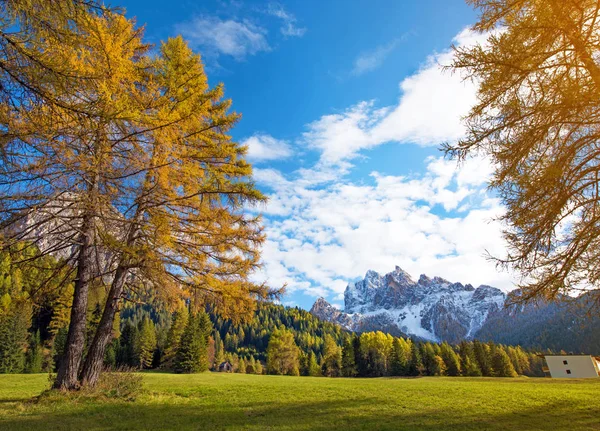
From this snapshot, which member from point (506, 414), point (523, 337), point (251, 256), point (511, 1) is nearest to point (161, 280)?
point (251, 256)

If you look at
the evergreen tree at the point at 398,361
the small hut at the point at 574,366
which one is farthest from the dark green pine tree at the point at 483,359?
the small hut at the point at 574,366

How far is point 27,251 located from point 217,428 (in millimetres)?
5945

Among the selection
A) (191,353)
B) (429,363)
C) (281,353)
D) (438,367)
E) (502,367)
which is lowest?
(502,367)

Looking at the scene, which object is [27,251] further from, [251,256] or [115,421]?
[251,256]

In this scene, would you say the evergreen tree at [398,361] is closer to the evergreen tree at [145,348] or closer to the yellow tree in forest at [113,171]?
the evergreen tree at [145,348]

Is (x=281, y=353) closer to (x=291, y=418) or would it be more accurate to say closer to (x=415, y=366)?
(x=415, y=366)

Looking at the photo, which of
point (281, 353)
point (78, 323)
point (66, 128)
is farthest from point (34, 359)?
point (66, 128)

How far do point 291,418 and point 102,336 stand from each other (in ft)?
17.1

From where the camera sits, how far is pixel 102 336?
840 centimetres

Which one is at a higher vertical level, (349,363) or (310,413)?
(349,363)

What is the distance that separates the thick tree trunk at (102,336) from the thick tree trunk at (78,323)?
0.24 m

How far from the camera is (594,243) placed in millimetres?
6941

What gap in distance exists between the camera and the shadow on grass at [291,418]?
6047 millimetres

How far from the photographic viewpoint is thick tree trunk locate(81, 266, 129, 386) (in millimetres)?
8102
